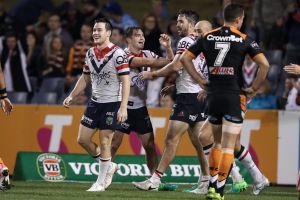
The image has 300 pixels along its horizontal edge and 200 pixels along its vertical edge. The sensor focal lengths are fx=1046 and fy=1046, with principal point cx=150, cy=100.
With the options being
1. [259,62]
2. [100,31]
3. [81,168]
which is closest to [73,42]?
[81,168]

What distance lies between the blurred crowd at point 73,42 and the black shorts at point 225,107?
5.86 meters

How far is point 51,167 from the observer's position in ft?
53.8

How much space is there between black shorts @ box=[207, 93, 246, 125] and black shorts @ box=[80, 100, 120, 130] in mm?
1670

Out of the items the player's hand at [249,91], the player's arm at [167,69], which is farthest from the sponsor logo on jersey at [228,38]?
the player's arm at [167,69]

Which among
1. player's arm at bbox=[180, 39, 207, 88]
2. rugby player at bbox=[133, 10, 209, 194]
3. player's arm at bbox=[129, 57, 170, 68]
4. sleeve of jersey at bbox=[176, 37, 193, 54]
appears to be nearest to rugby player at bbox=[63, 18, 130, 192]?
player's arm at bbox=[129, 57, 170, 68]

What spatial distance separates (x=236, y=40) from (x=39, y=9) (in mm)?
11150

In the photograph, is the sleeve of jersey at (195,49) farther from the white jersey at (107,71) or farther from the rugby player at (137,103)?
the rugby player at (137,103)

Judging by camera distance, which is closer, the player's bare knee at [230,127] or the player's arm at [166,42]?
the player's bare knee at [230,127]

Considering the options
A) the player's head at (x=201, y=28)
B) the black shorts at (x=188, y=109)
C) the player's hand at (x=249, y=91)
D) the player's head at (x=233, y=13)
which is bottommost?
the black shorts at (x=188, y=109)

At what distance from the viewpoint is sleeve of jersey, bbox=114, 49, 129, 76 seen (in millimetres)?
13554

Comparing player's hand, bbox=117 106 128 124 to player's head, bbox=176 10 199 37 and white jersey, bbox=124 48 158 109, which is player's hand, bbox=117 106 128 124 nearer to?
white jersey, bbox=124 48 158 109

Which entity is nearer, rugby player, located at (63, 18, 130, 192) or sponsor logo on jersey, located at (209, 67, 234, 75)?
sponsor logo on jersey, located at (209, 67, 234, 75)

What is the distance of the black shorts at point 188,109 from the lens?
1426 centimetres

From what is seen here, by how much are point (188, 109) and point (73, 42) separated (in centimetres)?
753
